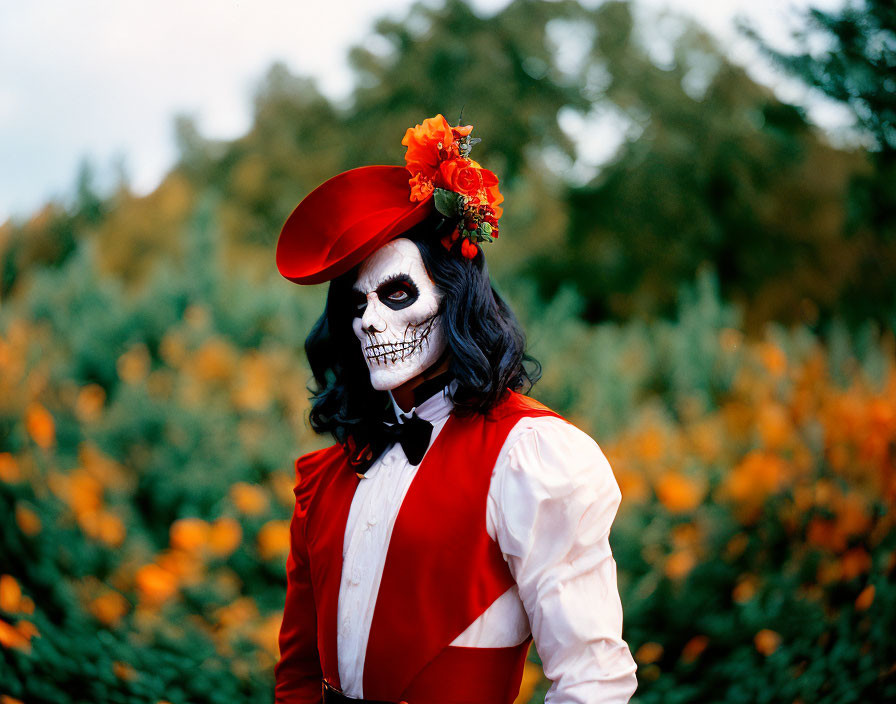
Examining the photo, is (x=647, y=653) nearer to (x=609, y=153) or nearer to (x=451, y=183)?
(x=451, y=183)

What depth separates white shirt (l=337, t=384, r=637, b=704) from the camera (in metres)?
1.43

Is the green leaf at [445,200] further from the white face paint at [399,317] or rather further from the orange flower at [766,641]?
the orange flower at [766,641]

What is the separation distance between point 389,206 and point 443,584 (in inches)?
32.6

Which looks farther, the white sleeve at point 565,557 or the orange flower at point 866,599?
the orange flower at point 866,599

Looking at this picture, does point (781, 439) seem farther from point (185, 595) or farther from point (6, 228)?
point (6, 228)

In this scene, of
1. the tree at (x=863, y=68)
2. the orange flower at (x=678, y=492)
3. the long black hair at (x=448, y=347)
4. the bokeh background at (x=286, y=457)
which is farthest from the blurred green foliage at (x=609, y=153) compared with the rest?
the long black hair at (x=448, y=347)

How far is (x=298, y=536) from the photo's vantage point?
189 centimetres

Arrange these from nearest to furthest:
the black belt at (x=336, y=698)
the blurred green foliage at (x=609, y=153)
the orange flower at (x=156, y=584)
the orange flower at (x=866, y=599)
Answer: the black belt at (x=336, y=698)
the orange flower at (x=156, y=584)
the orange flower at (x=866, y=599)
the blurred green foliage at (x=609, y=153)

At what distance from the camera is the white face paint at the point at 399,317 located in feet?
5.55

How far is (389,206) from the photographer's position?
1766 mm

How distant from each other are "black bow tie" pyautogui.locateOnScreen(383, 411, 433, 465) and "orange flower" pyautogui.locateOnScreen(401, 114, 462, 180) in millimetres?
539

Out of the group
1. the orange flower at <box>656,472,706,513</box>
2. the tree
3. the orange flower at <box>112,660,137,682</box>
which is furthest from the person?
the tree

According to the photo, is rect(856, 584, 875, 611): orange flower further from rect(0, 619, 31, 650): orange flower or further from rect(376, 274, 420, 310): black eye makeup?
rect(0, 619, 31, 650): orange flower

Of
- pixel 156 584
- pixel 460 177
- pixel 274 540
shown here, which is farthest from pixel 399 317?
pixel 156 584
